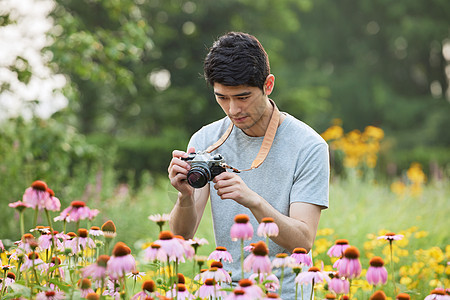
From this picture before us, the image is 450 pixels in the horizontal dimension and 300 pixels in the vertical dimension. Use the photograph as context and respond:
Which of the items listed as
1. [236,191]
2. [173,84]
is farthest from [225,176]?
[173,84]

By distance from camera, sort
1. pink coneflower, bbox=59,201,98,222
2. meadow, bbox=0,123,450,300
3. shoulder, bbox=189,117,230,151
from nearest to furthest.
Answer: pink coneflower, bbox=59,201,98,222 → shoulder, bbox=189,117,230,151 → meadow, bbox=0,123,450,300

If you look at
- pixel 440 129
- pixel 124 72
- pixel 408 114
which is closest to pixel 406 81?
pixel 408 114

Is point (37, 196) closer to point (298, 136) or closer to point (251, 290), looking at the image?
point (251, 290)

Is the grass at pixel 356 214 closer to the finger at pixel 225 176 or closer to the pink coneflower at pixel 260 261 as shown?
the finger at pixel 225 176

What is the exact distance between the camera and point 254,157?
2061 millimetres

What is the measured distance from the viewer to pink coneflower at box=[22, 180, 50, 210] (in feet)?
3.52

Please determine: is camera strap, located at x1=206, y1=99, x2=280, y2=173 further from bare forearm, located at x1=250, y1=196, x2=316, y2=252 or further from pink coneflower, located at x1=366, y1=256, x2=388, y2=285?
pink coneflower, located at x1=366, y1=256, x2=388, y2=285

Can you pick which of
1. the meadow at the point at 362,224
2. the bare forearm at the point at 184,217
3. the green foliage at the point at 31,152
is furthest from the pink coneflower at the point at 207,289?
the green foliage at the point at 31,152

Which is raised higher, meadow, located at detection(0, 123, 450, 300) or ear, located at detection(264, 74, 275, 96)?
ear, located at detection(264, 74, 275, 96)

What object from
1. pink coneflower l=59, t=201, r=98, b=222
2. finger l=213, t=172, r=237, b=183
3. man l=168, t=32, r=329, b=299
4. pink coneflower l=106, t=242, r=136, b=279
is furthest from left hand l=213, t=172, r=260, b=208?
pink coneflower l=106, t=242, r=136, b=279

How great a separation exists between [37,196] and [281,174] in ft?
3.48

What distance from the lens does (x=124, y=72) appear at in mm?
4977

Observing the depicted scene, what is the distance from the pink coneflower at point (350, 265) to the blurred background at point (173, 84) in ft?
2.92

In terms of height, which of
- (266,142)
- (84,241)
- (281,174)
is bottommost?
(84,241)
